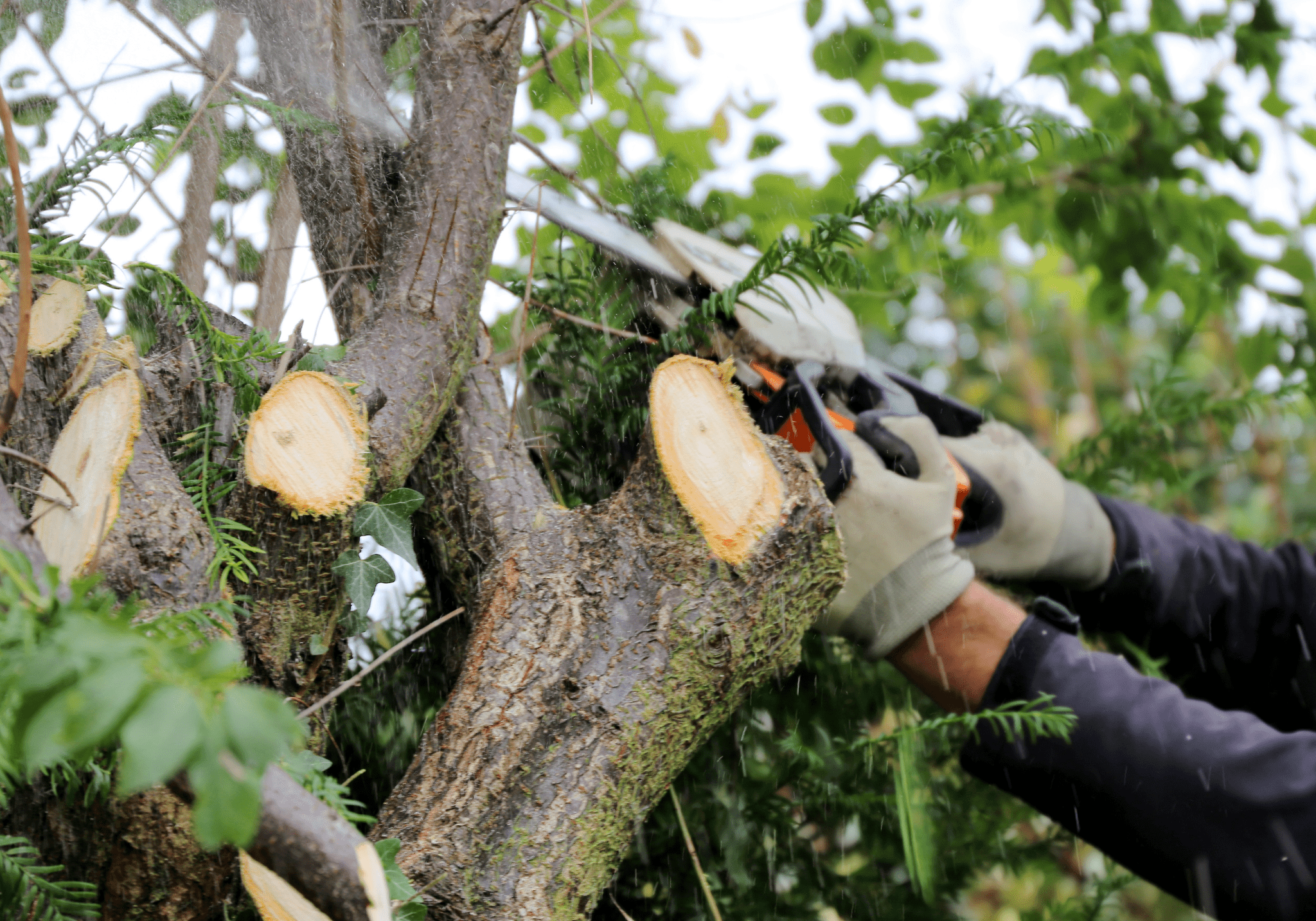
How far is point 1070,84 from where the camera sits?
74.4 inches

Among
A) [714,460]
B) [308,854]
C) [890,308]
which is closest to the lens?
[308,854]

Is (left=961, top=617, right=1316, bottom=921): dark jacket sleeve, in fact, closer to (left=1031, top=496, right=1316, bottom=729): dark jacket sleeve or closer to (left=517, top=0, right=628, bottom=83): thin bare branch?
(left=1031, top=496, right=1316, bottom=729): dark jacket sleeve

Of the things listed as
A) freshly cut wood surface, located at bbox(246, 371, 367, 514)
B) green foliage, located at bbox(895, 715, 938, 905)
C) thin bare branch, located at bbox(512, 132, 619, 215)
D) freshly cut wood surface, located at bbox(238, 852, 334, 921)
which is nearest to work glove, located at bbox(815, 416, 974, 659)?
green foliage, located at bbox(895, 715, 938, 905)

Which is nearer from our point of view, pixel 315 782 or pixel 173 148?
pixel 315 782

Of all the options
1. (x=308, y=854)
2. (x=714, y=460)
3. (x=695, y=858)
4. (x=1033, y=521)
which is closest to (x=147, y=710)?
(x=308, y=854)

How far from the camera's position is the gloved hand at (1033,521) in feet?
5.07

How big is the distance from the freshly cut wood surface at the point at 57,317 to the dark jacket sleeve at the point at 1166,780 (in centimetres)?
132

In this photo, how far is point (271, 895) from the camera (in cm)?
68

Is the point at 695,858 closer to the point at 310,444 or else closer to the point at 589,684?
the point at 589,684

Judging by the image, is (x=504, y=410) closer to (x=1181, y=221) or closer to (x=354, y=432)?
(x=354, y=432)

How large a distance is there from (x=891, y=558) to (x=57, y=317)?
3.73 ft

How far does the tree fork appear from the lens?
2.54 ft

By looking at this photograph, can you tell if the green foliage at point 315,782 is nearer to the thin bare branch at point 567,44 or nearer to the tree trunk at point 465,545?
the tree trunk at point 465,545

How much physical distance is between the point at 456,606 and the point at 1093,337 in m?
6.30
